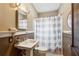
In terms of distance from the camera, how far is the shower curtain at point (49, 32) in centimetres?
201

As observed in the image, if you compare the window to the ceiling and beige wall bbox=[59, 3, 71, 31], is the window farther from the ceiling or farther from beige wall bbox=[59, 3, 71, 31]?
beige wall bbox=[59, 3, 71, 31]

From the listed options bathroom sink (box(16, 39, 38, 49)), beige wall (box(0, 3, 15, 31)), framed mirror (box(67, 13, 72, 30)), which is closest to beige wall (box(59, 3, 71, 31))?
framed mirror (box(67, 13, 72, 30))

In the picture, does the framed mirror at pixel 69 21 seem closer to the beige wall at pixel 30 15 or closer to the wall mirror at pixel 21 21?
the beige wall at pixel 30 15

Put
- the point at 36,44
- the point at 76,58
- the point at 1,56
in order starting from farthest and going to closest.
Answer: the point at 36,44, the point at 1,56, the point at 76,58

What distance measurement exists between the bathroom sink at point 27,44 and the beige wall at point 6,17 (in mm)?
317

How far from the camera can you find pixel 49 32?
2033 millimetres

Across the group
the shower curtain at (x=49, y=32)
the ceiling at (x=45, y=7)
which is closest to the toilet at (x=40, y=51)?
the shower curtain at (x=49, y=32)

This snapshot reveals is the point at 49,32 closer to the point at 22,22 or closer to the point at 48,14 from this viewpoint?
the point at 48,14

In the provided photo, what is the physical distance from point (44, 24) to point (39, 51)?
41 centimetres

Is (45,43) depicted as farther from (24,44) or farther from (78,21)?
(78,21)

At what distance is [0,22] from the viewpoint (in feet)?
6.09

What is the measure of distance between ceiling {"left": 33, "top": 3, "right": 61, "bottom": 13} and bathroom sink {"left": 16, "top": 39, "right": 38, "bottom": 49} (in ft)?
1.50

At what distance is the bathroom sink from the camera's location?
199 cm

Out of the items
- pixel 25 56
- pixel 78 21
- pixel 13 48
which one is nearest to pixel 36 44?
pixel 25 56
